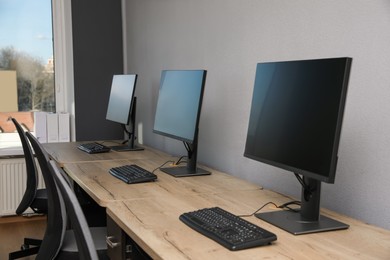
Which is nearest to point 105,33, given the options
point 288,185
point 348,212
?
point 288,185

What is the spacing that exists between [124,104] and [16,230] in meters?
1.65

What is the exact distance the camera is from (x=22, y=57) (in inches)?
173

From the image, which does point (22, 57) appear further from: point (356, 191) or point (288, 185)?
point (356, 191)

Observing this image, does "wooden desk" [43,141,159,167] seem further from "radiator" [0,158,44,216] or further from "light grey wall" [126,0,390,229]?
"radiator" [0,158,44,216]

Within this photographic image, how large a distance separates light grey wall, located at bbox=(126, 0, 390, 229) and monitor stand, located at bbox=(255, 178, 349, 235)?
231 millimetres

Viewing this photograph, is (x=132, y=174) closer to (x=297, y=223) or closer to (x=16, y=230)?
(x=297, y=223)

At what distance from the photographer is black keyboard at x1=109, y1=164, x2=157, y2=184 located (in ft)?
7.52

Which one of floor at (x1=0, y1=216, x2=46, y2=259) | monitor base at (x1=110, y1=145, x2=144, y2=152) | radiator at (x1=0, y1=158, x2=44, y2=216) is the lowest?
floor at (x1=0, y1=216, x2=46, y2=259)

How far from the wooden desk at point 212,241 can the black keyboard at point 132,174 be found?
0.38 m

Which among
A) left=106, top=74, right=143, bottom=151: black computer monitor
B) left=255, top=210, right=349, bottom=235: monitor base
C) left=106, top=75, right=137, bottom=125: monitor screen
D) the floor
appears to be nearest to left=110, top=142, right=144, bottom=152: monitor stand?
left=106, top=74, right=143, bottom=151: black computer monitor

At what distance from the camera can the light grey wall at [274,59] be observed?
1.68 meters

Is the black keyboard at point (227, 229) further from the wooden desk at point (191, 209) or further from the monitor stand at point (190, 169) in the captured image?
the monitor stand at point (190, 169)

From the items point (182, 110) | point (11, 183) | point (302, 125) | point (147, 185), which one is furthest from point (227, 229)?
point (11, 183)

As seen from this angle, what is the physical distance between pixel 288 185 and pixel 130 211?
0.78m
